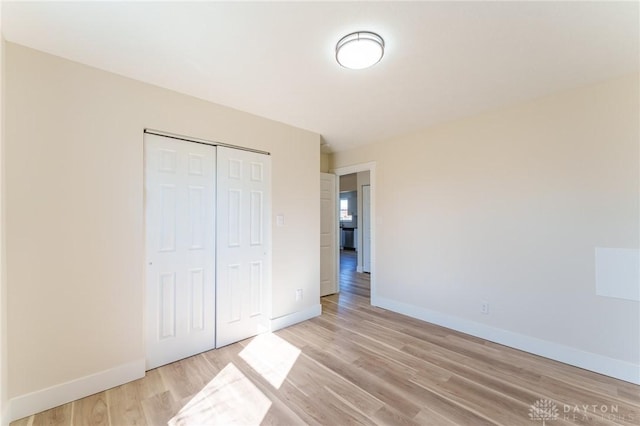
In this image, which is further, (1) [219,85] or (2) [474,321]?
(2) [474,321]

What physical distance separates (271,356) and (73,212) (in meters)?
1.99

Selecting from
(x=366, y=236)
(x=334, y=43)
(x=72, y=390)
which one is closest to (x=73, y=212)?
(x=72, y=390)

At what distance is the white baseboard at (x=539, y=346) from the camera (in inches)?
82.6

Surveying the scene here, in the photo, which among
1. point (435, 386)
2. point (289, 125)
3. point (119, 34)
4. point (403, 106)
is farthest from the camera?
point (289, 125)

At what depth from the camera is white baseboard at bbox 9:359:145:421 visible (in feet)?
5.55

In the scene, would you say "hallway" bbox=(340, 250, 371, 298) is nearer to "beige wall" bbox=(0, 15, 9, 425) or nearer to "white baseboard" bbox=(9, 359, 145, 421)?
"white baseboard" bbox=(9, 359, 145, 421)

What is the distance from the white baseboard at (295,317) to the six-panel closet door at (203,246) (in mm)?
154

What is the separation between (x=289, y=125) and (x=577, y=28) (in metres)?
2.55

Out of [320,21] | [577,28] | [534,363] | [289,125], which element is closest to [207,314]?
[289,125]

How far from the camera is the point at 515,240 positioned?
2.68 meters

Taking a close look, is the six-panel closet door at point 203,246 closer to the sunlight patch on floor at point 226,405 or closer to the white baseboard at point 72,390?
the white baseboard at point 72,390

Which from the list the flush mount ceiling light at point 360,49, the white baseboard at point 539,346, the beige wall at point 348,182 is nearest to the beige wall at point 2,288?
the flush mount ceiling light at point 360,49

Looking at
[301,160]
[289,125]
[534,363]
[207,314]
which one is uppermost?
[289,125]

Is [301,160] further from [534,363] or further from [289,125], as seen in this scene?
A: [534,363]
